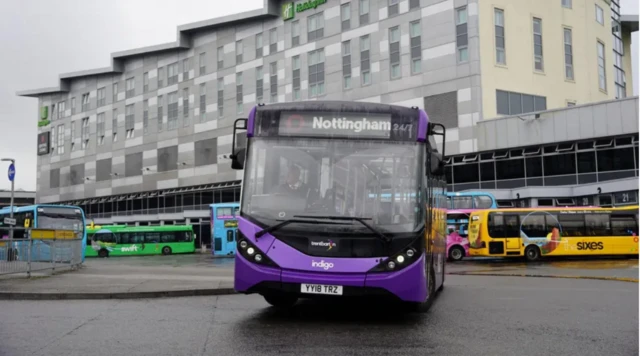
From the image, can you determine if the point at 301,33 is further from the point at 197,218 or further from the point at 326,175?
the point at 326,175

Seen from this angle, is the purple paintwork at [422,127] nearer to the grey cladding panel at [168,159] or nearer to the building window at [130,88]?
the grey cladding panel at [168,159]

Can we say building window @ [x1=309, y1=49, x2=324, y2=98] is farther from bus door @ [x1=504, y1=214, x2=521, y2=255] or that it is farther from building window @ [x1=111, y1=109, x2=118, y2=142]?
building window @ [x1=111, y1=109, x2=118, y2=142]

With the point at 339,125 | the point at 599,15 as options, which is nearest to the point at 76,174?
the point at 599,15

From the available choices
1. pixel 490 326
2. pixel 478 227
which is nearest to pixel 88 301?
pixel 490 326

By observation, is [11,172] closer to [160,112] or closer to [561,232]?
[561,232]

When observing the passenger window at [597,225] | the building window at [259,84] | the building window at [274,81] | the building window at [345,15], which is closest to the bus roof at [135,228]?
the building window at [259,84]

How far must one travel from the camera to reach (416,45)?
47938mm

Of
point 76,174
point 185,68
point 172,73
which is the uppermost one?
point 185,68

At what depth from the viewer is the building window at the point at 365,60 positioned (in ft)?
167

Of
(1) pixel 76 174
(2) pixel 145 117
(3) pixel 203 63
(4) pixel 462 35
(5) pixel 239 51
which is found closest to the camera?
(4) pixel 462 35

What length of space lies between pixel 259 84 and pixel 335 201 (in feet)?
165

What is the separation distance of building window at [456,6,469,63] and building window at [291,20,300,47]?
Result: 15.1m

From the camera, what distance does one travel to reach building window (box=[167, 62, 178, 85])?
66.6 m

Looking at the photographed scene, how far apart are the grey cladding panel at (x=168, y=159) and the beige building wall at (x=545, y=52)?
32382 mm
